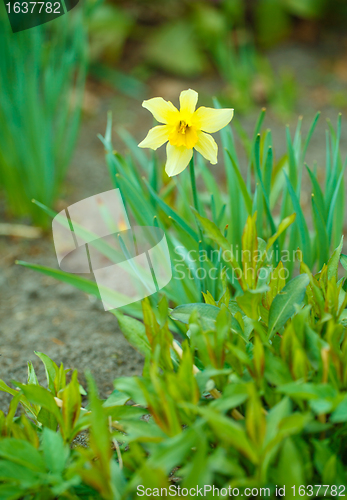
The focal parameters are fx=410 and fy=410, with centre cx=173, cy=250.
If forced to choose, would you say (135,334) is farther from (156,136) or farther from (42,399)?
(156,136)

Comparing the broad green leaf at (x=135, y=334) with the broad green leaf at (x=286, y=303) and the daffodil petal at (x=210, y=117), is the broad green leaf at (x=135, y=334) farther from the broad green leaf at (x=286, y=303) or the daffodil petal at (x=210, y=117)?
the daffodil petal at (x=210, y=117)

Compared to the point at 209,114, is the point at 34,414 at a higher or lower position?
lower

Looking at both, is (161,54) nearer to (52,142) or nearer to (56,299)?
(52,142)

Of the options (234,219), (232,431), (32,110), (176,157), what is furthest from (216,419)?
(32,110)

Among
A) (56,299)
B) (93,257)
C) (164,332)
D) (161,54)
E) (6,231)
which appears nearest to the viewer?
(164,332)

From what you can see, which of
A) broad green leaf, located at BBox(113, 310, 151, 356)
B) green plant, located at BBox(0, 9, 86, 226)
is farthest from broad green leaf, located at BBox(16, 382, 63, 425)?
green plant, located at BBox(0, 9, 86, 226)

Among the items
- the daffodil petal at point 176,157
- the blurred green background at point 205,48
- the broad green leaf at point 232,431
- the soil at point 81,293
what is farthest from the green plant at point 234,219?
the blurred green background at point 205,48

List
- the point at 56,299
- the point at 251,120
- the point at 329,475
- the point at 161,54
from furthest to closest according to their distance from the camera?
the point at 161,54 < the point at 251,120 < the point at 56,299 < the point at 329,475

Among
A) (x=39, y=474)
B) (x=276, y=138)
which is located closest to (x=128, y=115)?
(x=276, y=138)
